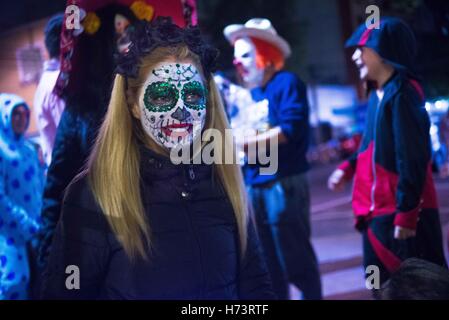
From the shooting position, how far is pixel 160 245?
4.71 feet

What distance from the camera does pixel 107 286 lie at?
1432 mm

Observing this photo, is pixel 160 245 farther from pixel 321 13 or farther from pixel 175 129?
pixel 321 13

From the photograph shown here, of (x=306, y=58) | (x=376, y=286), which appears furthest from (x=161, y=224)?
(x=306, y=58)

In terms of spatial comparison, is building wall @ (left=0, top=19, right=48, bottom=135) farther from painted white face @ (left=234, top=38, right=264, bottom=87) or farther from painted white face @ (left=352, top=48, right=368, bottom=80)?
painted white face @ (left=352, top=48, right=368, bottom=80)

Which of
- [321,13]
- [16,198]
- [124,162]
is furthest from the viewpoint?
[321,13]

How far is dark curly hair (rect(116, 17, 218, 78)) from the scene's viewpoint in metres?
1.42

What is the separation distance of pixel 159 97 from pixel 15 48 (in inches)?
36.2

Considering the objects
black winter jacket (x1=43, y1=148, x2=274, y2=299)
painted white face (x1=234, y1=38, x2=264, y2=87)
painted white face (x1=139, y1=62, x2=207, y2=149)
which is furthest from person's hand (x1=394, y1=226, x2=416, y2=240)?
painted white face (x1=234, y1=38, x2=264, y2=87)

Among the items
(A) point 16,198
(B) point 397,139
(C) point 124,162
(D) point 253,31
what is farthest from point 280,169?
(C) point 124,162

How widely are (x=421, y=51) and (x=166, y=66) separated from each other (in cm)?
125

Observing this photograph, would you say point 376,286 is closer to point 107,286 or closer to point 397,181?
point 397,181

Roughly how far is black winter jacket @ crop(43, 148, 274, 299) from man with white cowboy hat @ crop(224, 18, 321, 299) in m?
1.03

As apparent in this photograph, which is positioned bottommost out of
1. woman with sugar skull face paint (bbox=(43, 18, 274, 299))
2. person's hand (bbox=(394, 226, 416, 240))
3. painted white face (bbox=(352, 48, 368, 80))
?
person's hand (bbox=(394, 226, 416, 240))
